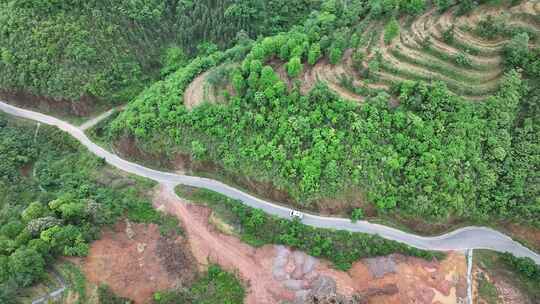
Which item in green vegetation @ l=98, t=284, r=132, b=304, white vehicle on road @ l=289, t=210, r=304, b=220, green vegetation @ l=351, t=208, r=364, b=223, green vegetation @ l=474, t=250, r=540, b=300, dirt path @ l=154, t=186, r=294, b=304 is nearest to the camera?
green vegetation @ l=98, t=284, r=132, b=304

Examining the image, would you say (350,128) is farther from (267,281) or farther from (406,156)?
(267,281)

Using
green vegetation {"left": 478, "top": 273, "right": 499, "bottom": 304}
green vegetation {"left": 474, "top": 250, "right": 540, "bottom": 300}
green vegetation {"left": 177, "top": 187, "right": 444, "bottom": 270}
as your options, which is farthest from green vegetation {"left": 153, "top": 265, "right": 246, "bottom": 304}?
green vegetation {"left": 474, "top": 250, "right": 540, "bottom": 300}

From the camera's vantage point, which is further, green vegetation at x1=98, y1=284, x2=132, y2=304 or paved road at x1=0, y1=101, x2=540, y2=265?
paved road at x1=0, y1=101, x2=540, y2=265

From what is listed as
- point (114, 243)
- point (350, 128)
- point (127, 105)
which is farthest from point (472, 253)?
point (127, 105)

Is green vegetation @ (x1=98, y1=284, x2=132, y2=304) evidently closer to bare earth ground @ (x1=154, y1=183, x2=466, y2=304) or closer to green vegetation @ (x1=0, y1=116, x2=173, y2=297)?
green vegetation @ (x1=0, y1=116, x2=173, y2=297)

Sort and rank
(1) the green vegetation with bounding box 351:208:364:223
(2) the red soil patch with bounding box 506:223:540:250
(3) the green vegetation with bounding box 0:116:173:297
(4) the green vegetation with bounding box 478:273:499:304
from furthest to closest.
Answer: (1) the green vegetation with bounding box 351:208:364:223 → (2) the red soil patch with bounding box 506:223:540:250 → (4) the green vegetation with bounding box 478:273:499:304 → (3) the green vegetation with bounding box 0:116:173:297

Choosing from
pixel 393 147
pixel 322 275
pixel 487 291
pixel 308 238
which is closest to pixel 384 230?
pixel 308 238
